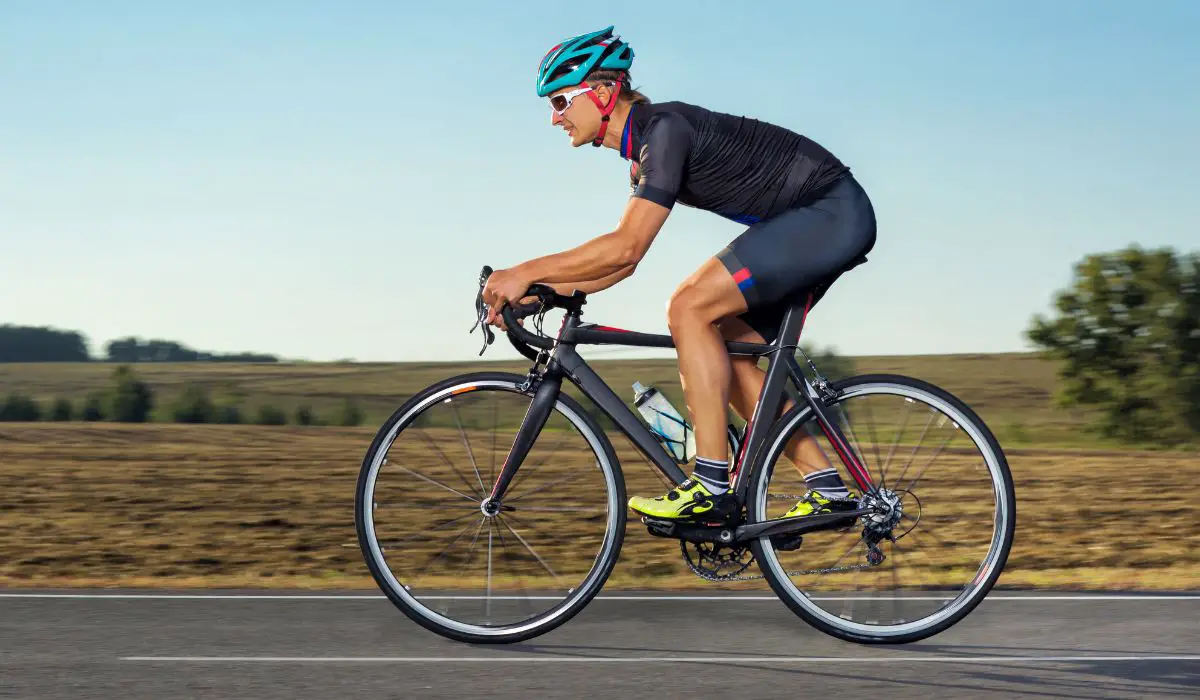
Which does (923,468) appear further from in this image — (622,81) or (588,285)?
(622,81)

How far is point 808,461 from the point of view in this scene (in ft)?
19.7

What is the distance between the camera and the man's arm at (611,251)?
5.68m

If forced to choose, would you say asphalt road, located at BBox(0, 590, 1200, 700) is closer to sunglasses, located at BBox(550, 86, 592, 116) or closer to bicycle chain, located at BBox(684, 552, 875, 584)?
bicycle chain, located at BBox(684, 552, 875, 584)

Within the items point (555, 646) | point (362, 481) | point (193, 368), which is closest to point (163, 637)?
point (362, 481)

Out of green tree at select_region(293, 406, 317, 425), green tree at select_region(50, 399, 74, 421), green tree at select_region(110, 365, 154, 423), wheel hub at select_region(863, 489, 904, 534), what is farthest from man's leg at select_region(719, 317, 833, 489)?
green tree at select_region(110, 365, 154, 423)

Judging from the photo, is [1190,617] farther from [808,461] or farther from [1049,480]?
[1049,480]

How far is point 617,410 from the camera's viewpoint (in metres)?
5.88

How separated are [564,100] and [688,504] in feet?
5.34

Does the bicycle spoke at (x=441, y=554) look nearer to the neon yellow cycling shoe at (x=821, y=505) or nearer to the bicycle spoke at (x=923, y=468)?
the neon yellow cycling shoe at (x=821, y=505)

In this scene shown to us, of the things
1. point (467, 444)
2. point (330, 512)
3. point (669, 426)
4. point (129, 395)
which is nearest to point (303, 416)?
point (129, 395)

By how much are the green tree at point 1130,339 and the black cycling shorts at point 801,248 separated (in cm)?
7588

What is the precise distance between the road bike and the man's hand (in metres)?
0.09

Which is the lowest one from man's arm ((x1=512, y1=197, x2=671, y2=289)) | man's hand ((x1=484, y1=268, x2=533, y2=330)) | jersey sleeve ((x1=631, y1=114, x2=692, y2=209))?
man's hand ((x1=484, y1=268, x2=533, y2=330))

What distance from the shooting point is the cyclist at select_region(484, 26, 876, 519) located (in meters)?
5.70
